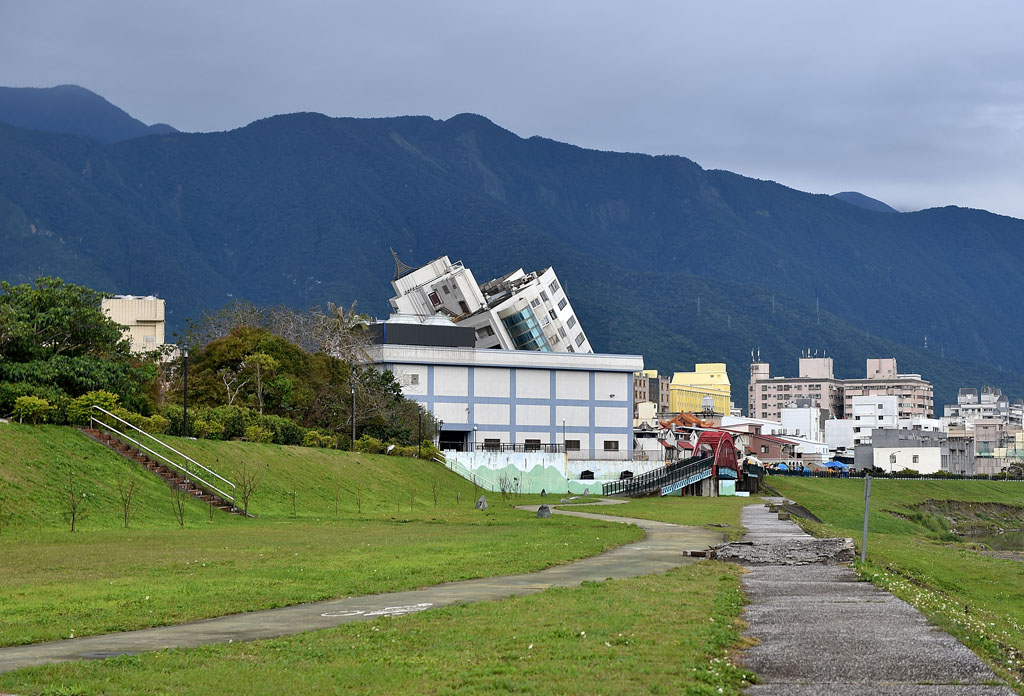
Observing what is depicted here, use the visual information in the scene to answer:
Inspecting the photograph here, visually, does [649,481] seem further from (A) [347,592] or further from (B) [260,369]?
(A) [347,592]

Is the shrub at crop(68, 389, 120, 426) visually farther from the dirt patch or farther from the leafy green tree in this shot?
the dirt patch

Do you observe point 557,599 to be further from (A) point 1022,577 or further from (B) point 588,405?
(B) point 588,405

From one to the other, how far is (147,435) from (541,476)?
A: 44.5 m

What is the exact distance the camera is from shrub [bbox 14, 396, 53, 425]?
40844 mm

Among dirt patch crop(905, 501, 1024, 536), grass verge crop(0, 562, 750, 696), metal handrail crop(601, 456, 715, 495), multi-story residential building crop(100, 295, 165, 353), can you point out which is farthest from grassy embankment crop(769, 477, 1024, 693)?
multi-story residential building crop(100, 295, 165, 353)

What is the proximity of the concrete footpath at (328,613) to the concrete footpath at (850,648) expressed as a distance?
4.12 meters

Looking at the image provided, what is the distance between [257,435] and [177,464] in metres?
14.0

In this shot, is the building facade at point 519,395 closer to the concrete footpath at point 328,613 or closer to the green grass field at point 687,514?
the green grass field at point 687,514

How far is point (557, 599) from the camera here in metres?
18.1

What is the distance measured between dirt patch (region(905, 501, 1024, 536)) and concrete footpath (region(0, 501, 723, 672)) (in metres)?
71.5

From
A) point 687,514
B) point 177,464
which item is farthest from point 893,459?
point 177,464

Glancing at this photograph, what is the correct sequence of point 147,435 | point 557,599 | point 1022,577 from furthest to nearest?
point 147,435, point 1022,577, point 557,599

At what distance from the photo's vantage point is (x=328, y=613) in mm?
17094

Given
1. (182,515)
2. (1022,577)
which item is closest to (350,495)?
(182,515)
